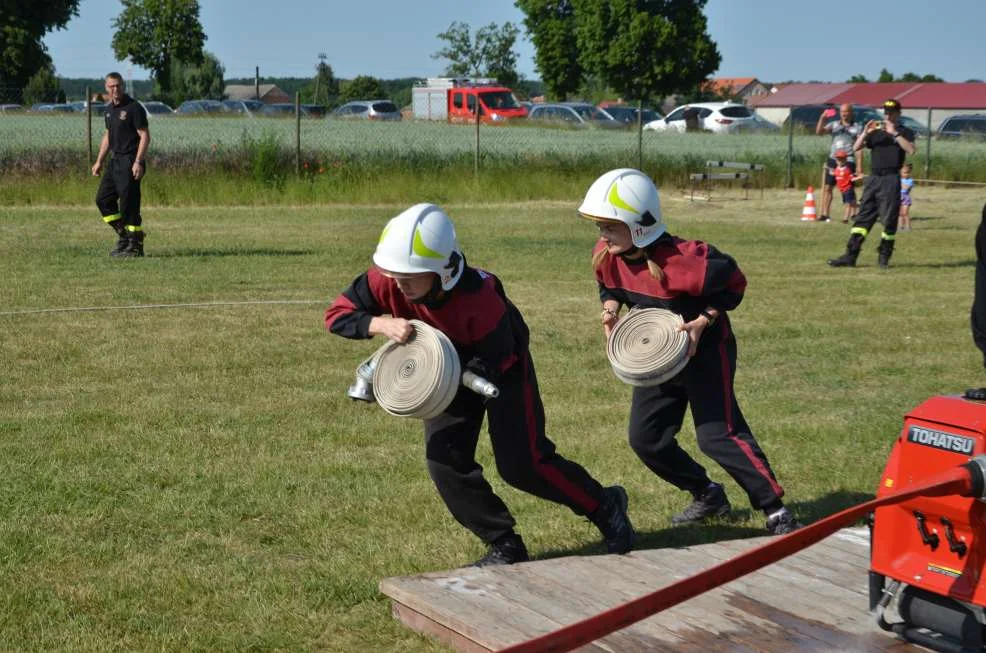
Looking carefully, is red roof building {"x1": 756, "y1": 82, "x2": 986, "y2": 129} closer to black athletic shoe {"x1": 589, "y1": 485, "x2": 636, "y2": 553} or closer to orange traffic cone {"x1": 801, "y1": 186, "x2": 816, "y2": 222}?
orange traffic cone {"x1": 801, "y1": 186, "x2": 816, "y2": 222}

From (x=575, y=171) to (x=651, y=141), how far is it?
8337 millimetres

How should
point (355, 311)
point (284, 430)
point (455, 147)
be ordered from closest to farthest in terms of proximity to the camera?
1. point (355, 311)
2. point (284, 430)
3. point (455, 147)

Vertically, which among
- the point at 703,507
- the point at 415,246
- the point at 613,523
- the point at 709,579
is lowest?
the point at 703,507

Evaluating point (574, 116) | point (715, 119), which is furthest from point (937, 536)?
point (715, 119)

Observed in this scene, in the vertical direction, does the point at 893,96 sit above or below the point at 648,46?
below

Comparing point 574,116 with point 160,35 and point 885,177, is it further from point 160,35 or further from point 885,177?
point 160,35

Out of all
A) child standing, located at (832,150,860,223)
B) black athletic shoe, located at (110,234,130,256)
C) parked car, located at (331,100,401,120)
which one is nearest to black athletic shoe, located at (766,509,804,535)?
black athletic shoe, located at (110,234,130,256)

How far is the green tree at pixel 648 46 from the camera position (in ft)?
221

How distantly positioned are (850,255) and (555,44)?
6120 cm

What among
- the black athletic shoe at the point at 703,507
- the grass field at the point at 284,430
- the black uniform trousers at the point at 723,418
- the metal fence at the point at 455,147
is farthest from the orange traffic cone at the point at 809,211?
the black uniform trousers at the point at 723,418

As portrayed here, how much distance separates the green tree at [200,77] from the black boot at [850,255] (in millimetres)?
63131

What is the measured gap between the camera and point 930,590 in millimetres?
3930

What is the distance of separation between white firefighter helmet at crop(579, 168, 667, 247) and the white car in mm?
37667

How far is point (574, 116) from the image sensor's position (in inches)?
1634
